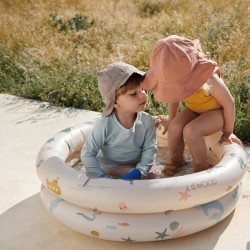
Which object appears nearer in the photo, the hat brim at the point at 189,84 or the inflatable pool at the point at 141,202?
the inflatable pool at the point at 141,202

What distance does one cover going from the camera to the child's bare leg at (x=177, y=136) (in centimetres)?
288

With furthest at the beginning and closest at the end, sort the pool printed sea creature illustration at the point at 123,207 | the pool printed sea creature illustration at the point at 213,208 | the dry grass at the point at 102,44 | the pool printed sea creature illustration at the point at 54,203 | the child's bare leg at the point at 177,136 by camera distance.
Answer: the dry grass at the point at 102,44 < the child's bare leg at the point at 177,136 < the pool printed sea creature illustration at the point at 54,203 < the pool printed sea creature illustration at the point at 213,208 < the pool printed sea creature illustration at the point at 123,207

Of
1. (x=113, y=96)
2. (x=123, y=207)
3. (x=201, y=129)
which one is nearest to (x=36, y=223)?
(x=123, y=207)

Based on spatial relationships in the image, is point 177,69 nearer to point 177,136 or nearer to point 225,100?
point 225,100

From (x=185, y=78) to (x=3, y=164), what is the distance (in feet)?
5.93

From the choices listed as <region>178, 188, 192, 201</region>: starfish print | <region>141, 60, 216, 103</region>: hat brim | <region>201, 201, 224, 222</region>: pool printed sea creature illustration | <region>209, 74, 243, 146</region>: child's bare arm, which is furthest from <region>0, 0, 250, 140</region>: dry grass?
<region>178, 188, 192, 201</region>: starfish print

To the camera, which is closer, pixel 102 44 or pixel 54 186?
pixel 54 186

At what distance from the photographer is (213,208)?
88.9 inches

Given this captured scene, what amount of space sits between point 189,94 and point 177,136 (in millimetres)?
602

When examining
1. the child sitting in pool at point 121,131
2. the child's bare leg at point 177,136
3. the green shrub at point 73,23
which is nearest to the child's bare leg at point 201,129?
the child's bare leg at point 177,136

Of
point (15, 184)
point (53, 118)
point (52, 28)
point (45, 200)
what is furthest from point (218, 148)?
point (52, 28)

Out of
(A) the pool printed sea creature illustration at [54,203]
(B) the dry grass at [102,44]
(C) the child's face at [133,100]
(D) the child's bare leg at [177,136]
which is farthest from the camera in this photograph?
(B) the dry grass at [102,44]

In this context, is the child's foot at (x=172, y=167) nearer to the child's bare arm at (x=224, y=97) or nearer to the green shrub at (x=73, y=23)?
the child's bare arm at (x=224, y=97)

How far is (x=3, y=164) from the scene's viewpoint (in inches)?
132
